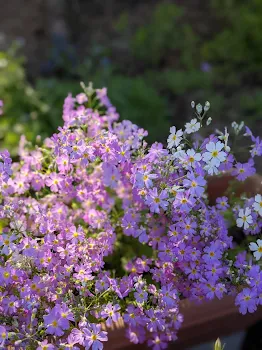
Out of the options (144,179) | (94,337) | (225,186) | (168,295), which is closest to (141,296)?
(168,295)

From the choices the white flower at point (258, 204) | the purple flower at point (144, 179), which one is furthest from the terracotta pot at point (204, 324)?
the purple flower at point (144, 179)

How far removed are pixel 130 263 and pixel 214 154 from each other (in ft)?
1.49

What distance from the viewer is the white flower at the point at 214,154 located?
1.32m

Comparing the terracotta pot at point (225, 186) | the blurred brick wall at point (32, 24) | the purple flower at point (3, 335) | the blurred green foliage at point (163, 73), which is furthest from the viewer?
the blurred brick wall at point (32, 24)

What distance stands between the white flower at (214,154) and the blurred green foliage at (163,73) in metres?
1.59

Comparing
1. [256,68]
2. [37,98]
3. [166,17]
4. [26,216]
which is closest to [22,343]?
[26,216]

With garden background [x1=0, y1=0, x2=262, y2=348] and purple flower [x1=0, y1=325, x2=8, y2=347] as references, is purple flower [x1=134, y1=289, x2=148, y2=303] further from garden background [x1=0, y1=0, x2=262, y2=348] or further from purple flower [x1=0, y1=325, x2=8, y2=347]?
garden background [x1=0, y1=0, x2=262, y2=348]

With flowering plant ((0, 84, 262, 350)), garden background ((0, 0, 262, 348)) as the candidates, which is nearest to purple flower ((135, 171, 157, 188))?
flowering plant ((0, 84, 262, 350))

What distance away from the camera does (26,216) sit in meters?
1.65

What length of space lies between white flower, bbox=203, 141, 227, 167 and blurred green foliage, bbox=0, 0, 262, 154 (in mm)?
1593

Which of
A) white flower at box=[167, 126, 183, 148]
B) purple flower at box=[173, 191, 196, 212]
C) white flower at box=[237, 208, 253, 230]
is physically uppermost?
white flower at box=[167, 126, 183, 148]

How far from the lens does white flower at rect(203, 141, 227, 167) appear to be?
1.32m

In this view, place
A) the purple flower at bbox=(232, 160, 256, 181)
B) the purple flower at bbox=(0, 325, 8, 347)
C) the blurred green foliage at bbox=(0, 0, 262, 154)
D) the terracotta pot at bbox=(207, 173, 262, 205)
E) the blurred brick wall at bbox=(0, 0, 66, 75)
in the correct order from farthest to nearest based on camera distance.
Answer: the blurred brick wall at bbox=(0, 0, 66, 75), the blurred green foliage at bbox=(0, 0, 262, 154), the terracotta pot at bbox=(207, 173, 262, 205), the purple flower at bbox=(232, 160, 256, 181), the purple flower at bbox=(0, 325, 8, 347)

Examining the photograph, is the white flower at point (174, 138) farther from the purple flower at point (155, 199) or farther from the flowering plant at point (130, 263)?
the purple flower at point (155, 199)
